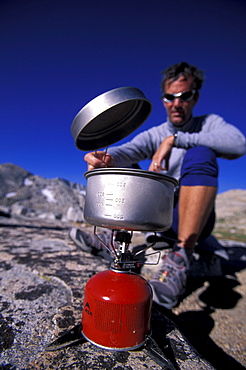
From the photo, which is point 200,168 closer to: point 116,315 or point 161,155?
point 161,155

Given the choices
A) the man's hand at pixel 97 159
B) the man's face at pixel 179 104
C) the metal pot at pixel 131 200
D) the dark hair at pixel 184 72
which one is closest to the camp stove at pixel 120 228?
the metal pot at pixel 131 200

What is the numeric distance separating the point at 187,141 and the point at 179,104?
1.77ft

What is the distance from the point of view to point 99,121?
48.1 inches

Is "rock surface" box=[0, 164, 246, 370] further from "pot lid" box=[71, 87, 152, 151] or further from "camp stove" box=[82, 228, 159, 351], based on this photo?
"pot lid" box=[71, 87, 152, 151]

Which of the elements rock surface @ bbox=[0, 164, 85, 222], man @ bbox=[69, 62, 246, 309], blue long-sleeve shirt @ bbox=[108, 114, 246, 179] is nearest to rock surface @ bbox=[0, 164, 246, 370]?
man @ bbox=[69, 62, 246, 309]

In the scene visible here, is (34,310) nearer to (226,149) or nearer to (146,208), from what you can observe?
(146,208)

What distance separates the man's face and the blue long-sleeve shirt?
0.07 metres

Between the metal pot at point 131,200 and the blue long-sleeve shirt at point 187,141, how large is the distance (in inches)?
38.3

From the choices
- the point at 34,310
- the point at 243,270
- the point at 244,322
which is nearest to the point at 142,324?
the point at 34,310

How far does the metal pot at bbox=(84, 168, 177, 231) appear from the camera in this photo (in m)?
0.86

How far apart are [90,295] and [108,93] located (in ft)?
2.74

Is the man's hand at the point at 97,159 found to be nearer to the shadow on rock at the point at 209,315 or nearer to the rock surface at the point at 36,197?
the shadow on rock at the point at 209,315

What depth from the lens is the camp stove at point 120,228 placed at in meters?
0.82

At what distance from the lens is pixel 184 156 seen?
1859mm
